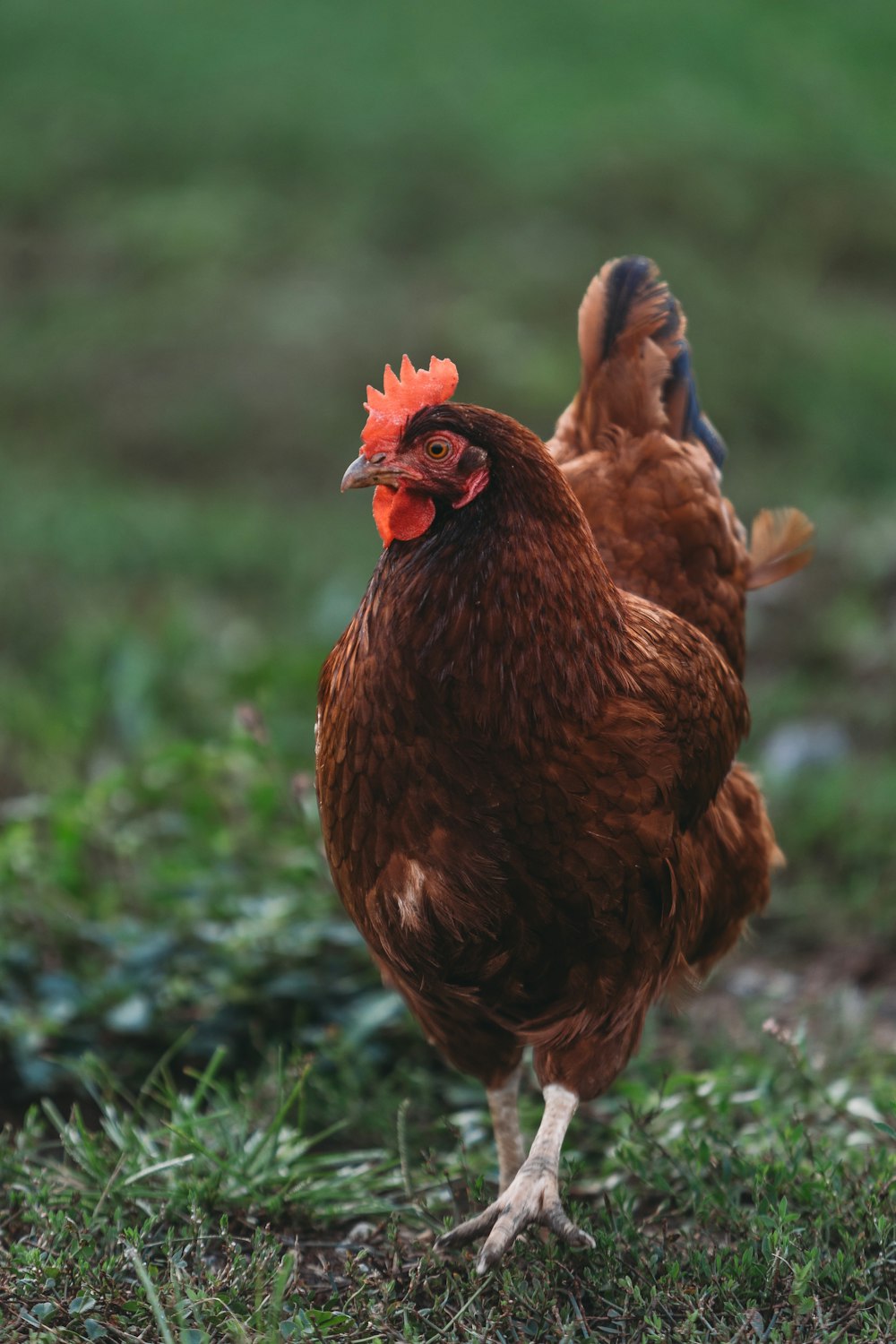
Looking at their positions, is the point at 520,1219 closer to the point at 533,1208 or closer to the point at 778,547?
the point at 533,1208

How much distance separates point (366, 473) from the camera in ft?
7.32

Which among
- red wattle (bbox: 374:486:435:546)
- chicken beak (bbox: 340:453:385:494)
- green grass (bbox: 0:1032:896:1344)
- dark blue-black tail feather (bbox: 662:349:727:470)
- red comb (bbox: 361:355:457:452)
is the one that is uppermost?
dark blue-black tail feather (bbox: 662:349:727:470)

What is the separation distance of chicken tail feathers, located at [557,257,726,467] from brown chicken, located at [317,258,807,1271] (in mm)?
849

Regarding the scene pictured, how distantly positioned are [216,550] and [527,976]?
5.35m

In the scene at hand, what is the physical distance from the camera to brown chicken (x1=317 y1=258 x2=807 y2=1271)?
7.38 feet

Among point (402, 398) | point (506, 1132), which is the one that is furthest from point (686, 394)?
point (506, 1132)

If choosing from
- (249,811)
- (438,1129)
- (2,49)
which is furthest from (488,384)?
(2,49)

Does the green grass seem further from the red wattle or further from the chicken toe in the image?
the red wattle

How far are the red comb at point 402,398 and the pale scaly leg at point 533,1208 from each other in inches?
51.5

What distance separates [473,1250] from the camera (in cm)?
251

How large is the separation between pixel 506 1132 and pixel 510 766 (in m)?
0.99

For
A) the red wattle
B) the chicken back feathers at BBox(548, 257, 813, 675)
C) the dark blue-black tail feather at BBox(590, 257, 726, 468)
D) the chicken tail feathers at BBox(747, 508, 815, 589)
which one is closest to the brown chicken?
the red wattle

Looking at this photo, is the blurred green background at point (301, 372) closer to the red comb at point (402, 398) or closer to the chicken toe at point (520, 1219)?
the chicken toe at point (520, 1219)

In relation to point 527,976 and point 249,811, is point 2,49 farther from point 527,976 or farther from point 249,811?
point 527,976
